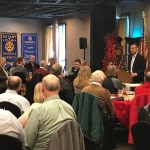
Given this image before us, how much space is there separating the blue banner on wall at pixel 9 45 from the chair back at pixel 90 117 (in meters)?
14.5

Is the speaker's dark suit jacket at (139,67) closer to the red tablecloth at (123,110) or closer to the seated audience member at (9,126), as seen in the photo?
the red tablecloth at (123,110)

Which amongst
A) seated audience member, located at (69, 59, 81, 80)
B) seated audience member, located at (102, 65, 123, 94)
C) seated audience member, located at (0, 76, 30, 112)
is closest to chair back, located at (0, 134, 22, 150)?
seated audience member, located at (0, 76, 30, 112)

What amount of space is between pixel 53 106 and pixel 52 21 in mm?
15870

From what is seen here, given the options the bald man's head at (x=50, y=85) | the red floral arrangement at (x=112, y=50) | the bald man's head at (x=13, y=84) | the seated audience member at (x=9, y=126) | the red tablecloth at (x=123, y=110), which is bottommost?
the red tablecloth at (x=123, y=110)

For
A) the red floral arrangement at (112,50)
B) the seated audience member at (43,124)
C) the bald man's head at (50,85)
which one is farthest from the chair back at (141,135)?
the red floral arrangement at (112,50)

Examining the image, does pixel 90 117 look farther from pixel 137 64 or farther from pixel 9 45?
pixel 9 45

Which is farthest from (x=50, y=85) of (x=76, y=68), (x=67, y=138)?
(x=76, y=68)

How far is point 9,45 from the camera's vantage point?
1902 centimetres

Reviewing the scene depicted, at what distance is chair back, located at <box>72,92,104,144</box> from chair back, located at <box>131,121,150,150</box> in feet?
6.03

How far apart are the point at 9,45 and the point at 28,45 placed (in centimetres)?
101

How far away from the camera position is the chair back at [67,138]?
269 cm

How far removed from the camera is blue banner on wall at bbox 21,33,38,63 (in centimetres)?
1934

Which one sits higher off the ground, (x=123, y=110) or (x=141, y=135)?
(x=141, y=135)

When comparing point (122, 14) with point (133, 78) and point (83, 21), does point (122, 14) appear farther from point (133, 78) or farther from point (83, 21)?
point (133, 78)
